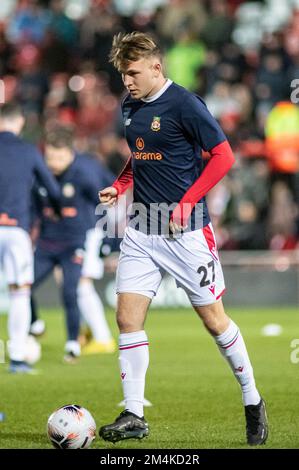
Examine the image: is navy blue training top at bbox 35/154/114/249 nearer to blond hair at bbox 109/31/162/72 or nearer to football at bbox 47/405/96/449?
blond hair at bbox 109/31/162/72

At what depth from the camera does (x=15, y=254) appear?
11.1 meters

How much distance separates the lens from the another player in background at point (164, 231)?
733 centimetres

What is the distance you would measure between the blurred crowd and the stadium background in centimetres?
2

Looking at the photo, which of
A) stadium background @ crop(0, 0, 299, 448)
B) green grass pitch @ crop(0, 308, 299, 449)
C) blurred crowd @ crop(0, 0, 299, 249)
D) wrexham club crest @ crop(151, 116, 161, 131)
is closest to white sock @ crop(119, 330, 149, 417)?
green grass pitch @ crop(0, 308, 299, 449)

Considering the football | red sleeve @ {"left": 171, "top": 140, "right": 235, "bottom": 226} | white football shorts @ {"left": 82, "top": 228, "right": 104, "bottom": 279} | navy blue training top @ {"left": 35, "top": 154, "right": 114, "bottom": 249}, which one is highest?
navy blue training top @ {"left": 35, "top": 154, "right": 114, "bottom": 249}

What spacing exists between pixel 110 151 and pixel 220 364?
7.93m

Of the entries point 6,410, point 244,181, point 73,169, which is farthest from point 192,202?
point 244,181

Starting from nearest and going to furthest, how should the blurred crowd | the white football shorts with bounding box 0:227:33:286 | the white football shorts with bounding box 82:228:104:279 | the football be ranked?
1. the football
2. the white football shorts with bounding box 0:227:33:286
3. the white football shorts with bounding box 82:228:104:279
4. the blurred crowd

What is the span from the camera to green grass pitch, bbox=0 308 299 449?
25.1 ft

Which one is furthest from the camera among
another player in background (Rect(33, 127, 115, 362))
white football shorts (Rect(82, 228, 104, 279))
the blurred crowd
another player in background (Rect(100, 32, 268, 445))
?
the blurred crowd

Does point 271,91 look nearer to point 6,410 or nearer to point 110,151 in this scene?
point 110,151

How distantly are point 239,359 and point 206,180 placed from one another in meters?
1.13

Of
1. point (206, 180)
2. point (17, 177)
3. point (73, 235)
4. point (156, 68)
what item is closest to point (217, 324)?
point (206, 180)
